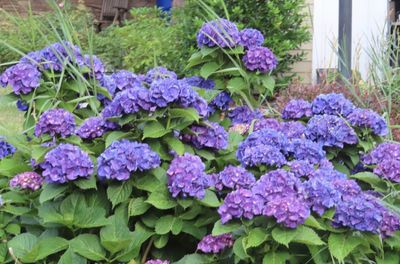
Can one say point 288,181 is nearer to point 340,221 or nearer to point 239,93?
point 340,221

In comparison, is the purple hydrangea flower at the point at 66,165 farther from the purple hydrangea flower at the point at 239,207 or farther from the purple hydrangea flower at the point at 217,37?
the purple hydrangea flower at the point at 217,37

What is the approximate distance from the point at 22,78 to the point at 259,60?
0.91 metres

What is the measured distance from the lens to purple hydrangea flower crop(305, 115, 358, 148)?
7.82 ft

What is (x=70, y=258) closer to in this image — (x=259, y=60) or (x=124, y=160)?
(x=124, y=160)

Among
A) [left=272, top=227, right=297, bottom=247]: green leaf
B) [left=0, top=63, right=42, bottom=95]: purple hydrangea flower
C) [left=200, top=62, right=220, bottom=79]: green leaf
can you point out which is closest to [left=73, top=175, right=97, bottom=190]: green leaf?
[left=0, top=63, right=42, bottom=95]: purple hydrangea flower

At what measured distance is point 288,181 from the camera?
1.92 m

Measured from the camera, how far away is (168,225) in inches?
80.7

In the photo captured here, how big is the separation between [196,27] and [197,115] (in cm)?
408

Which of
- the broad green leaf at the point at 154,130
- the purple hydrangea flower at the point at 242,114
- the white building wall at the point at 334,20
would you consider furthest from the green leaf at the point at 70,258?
the white building wall at the point at 334,20

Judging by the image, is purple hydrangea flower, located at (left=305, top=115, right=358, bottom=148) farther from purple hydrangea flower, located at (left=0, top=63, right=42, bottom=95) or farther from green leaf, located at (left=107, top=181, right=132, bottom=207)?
purple hydrangea flower, located at (left=0, top=63, right=42, bottom=95)

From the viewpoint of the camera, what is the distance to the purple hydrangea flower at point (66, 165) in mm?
2025

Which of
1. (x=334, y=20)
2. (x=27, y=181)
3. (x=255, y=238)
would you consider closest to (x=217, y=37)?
(x=27, y=181)

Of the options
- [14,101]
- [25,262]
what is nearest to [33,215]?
[25,262]

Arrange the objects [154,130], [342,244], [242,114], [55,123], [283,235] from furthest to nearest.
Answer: [242,114] → [55,123] → [154,130] → [342,244] → [283,235]
